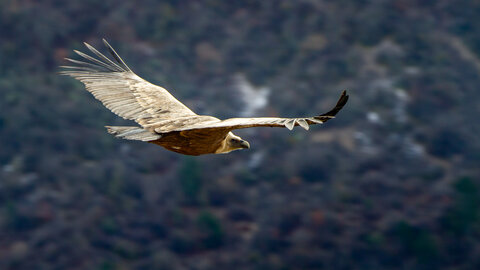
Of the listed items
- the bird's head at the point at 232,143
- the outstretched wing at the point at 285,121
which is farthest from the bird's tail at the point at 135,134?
the bird's head at the point at 232,143

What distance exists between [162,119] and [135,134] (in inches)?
33.6

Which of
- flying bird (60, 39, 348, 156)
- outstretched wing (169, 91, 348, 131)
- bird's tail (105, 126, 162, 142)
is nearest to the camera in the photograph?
outstretched wing (169, 91, 348, 131)

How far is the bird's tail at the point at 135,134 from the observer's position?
21.4ft

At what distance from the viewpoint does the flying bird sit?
594 cm

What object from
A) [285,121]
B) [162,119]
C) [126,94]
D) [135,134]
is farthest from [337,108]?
[126,94]

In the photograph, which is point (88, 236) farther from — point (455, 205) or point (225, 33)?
point (455, 205)

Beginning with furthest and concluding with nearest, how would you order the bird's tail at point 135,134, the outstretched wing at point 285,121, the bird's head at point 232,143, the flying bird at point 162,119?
1. the bird's head at point 232,143
2. the bird's tail at point 135,134
3. the flying bird at point 162,119
4. the outstretched wing at point 285,121

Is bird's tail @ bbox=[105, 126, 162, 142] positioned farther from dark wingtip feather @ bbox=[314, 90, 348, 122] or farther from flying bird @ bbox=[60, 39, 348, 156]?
dark wingtip feather @ bbox=[314, 90, 348, 122]

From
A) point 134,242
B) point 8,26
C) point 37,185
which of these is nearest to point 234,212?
point 134,242

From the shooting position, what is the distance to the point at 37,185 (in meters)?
25.4

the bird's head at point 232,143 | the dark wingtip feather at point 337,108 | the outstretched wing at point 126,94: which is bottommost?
the dark wingtip feather at point 337,108

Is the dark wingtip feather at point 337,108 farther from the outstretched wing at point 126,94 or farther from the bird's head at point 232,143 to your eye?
the outstretched wing at point 126,94

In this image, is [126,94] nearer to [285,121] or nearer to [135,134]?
[135,134]

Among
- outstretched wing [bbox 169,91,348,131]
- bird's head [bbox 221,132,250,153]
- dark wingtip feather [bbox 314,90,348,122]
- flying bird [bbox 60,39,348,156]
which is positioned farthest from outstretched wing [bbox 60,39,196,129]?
dark wingtip feather [bbox 314,90,348,122]
